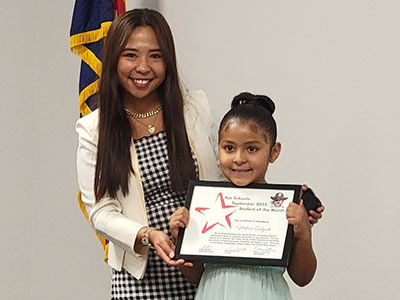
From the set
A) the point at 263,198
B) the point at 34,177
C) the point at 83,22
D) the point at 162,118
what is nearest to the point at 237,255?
the point at 263,198

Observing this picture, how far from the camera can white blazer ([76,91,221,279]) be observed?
2.44m

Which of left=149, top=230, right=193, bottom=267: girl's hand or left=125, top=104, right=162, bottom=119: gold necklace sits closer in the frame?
left=149, top=230, right=193, bottom=267: girl's hand

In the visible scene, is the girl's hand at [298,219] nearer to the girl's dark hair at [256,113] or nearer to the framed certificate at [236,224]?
the framed certificate at [236,224]

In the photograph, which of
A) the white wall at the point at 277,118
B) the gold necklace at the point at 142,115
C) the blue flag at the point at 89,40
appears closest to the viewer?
the gold necklace at the point at 142,115

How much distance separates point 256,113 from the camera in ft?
7.39

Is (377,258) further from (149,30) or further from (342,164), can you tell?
(149,30)

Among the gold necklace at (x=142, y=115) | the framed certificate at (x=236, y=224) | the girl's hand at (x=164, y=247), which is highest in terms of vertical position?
the gold necklace at (x=142, y=115)

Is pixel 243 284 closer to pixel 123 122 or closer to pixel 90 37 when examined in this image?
pixel 123 122

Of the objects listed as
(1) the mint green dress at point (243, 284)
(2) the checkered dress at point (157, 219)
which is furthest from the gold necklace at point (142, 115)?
(1) the mint green dress at point (243, 284)

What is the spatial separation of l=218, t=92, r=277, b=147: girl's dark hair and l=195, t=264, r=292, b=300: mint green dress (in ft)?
1.12

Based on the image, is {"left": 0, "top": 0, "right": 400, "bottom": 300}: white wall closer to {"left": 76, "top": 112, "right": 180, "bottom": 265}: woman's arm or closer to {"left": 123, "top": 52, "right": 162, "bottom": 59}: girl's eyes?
{"left": 123, "top": 52, "right": 162, "bottom": 59}: girl's eyes

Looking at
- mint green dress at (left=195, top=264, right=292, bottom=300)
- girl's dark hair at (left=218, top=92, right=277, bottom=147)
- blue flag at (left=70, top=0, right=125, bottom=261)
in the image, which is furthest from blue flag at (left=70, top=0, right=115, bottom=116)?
mint green dress at (left=195, top=264, right=292, bottom=300)

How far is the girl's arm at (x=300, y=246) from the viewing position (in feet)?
7.12

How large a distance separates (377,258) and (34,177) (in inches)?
78.8
